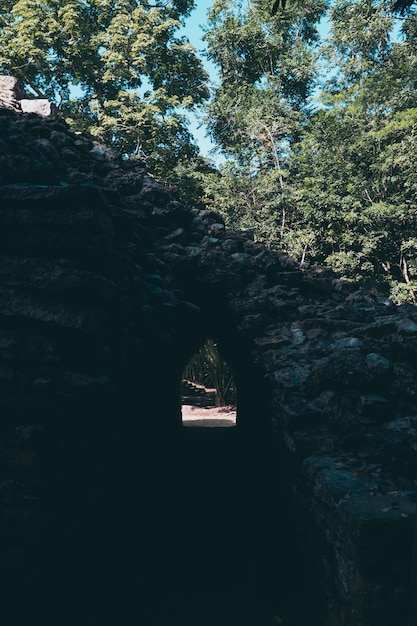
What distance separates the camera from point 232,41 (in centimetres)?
2459

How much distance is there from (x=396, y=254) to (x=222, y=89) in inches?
515

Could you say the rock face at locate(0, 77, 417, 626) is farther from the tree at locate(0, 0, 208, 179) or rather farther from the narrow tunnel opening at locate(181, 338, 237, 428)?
the tree at locate(0, 0, 208, 179)

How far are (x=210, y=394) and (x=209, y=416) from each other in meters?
3.91

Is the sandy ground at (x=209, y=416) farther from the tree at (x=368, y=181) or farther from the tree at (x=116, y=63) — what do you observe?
the tree at (x=116, y=63)

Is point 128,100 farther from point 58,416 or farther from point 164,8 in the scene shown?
point 58,416

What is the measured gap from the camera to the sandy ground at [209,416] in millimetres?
16584

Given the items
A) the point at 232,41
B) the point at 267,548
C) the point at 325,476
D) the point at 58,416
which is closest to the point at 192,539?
the point at 267,548

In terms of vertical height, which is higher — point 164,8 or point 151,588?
point 164,8

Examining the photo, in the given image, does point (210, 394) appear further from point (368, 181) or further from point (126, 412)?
point (126, 412)

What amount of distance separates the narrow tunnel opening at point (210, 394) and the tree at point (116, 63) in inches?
353

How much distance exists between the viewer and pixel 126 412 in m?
6.49

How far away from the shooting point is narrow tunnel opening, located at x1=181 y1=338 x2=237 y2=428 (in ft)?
58.7

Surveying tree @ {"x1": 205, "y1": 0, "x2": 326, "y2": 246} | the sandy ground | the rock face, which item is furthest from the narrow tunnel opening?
the rock face

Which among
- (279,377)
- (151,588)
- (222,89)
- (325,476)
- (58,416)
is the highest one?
(222,89)
